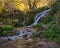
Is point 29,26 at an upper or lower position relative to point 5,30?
lower

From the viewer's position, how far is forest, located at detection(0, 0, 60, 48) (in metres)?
15.1

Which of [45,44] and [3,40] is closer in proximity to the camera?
Answer: [45,44]

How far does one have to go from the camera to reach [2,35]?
61.8 feet

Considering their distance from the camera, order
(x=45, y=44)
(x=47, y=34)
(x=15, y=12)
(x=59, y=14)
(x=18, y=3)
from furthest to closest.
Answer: (x=18, y=3) < (x=15, y=12) < (x=59, y=14) < (x=47, y=34) < (x=45, y=44)

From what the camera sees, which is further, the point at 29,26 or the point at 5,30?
the point at 29,26

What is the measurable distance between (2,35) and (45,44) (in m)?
5.52

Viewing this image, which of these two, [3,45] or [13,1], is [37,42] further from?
[13,1]

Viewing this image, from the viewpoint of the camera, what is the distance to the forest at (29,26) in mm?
15096

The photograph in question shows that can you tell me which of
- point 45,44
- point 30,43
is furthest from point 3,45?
point 45,44

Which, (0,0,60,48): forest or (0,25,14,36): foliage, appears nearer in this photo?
(0,0,60,48): forest

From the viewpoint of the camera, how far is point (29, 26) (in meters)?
22.0

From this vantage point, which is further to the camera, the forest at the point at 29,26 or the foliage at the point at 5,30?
the foliage at the point at 5,30

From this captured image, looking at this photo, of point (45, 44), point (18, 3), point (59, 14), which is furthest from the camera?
point (18, 3)

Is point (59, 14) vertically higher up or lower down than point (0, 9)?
higher up
